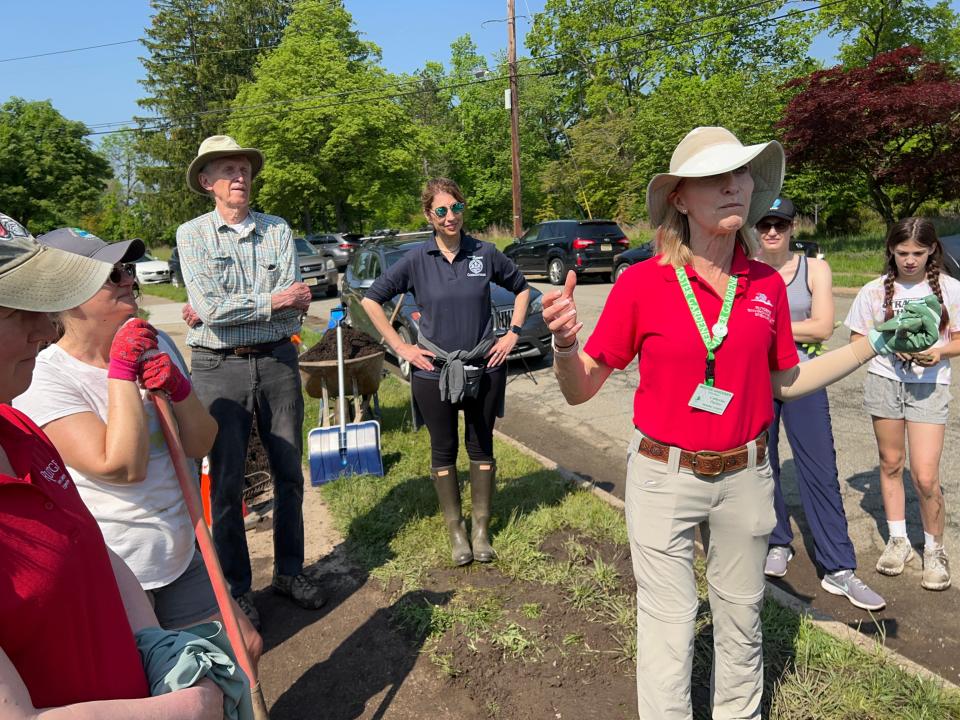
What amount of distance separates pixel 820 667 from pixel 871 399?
160cm

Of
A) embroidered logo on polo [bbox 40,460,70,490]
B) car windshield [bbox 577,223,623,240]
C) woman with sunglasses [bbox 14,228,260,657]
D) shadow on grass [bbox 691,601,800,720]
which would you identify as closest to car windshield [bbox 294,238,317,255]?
car windshield [bbox 577,223,623,240]

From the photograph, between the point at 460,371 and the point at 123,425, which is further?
the point at 460,371

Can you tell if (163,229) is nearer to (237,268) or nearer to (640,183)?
(640,183)

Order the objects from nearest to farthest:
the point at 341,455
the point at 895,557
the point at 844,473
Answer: the point at 895,557, the point at 844,473, the point at 341,455

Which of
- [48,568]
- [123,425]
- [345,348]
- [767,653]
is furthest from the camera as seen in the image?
[345,348]

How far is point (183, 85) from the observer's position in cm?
4544

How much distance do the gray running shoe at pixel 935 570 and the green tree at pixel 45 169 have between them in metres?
45.6

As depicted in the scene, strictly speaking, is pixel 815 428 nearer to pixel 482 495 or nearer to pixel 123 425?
pixel 482 495

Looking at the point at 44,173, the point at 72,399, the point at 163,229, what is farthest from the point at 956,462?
the point at 163,229

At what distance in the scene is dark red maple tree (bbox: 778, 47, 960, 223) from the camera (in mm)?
17297

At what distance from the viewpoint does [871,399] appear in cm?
376

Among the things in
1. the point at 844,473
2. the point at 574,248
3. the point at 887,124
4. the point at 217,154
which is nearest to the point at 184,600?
the point at 217,154

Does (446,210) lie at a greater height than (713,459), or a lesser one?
greater

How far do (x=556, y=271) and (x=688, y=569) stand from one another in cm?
1695
